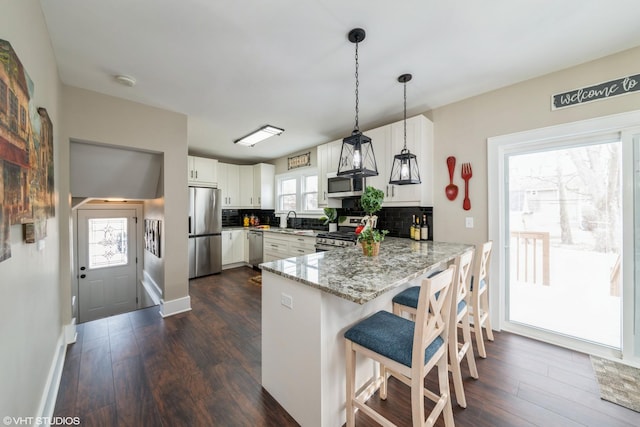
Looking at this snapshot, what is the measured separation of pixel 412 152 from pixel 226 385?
3017 millimetres

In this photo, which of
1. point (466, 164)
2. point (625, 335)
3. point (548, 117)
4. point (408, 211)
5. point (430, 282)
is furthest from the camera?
point (408, 211)

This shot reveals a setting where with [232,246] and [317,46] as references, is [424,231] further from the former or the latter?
[232,246]

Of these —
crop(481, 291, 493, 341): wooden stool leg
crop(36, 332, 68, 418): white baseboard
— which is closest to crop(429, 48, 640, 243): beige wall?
crop(481, 291, 493, 341): wooden stool leg

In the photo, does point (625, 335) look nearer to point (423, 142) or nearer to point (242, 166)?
point (423, 142)

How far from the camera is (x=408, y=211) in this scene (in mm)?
3426

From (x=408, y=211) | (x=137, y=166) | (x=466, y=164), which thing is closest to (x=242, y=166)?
(x=137, y=166)

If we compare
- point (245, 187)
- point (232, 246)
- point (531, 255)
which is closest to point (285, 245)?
point (232, 246)

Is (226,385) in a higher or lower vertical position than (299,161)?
lower

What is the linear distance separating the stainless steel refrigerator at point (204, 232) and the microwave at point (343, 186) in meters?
2.39

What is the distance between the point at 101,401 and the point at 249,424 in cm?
111

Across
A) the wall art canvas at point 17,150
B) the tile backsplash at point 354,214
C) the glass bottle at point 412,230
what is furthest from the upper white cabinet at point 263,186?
the wall art canvas at point 17,150

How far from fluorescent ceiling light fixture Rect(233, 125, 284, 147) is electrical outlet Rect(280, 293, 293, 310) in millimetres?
2769
